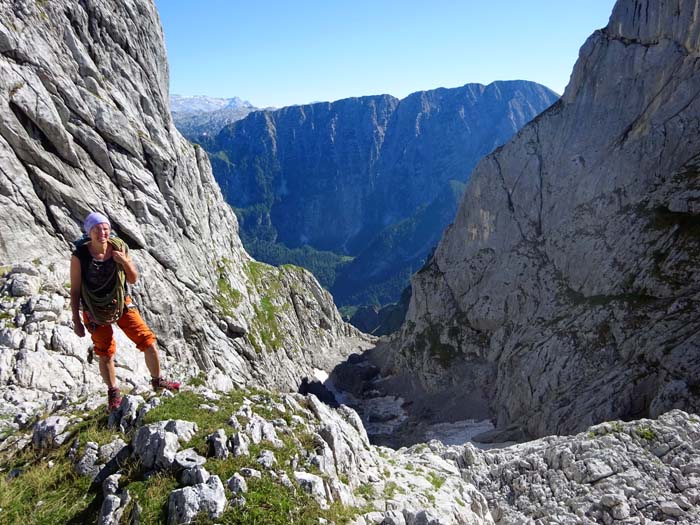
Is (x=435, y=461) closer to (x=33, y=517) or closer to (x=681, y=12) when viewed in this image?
(x=33, y=517)

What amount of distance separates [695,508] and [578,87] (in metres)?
77.2

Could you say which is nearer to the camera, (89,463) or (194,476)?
(194,476)

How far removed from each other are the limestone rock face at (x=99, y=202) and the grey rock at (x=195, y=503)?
9.35 m

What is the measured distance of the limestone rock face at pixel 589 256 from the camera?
4922 cm

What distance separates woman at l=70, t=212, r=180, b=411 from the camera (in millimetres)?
11955

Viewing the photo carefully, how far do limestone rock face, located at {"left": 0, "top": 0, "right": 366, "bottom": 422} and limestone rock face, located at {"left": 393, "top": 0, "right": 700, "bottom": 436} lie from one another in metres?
36.9

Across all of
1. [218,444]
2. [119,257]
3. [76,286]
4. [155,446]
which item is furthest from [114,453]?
[119,257]

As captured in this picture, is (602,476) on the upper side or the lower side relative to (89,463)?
lower

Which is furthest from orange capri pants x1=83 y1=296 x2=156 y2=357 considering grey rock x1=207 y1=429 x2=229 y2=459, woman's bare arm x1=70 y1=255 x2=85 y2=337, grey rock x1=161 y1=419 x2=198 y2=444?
grey rock x1=207 y1=429 x2=229 y2=459

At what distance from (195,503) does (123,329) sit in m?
5.70

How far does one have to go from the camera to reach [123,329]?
13.2m

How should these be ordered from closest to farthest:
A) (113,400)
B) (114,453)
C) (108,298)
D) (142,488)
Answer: (142,488) < (114,453) < (108,298) < (113,400)

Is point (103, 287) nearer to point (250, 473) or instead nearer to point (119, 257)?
point (119, 257)

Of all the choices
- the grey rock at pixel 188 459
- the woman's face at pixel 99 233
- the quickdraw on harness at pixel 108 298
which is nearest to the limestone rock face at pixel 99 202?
the quickdraw on harness at pixel 108 298
